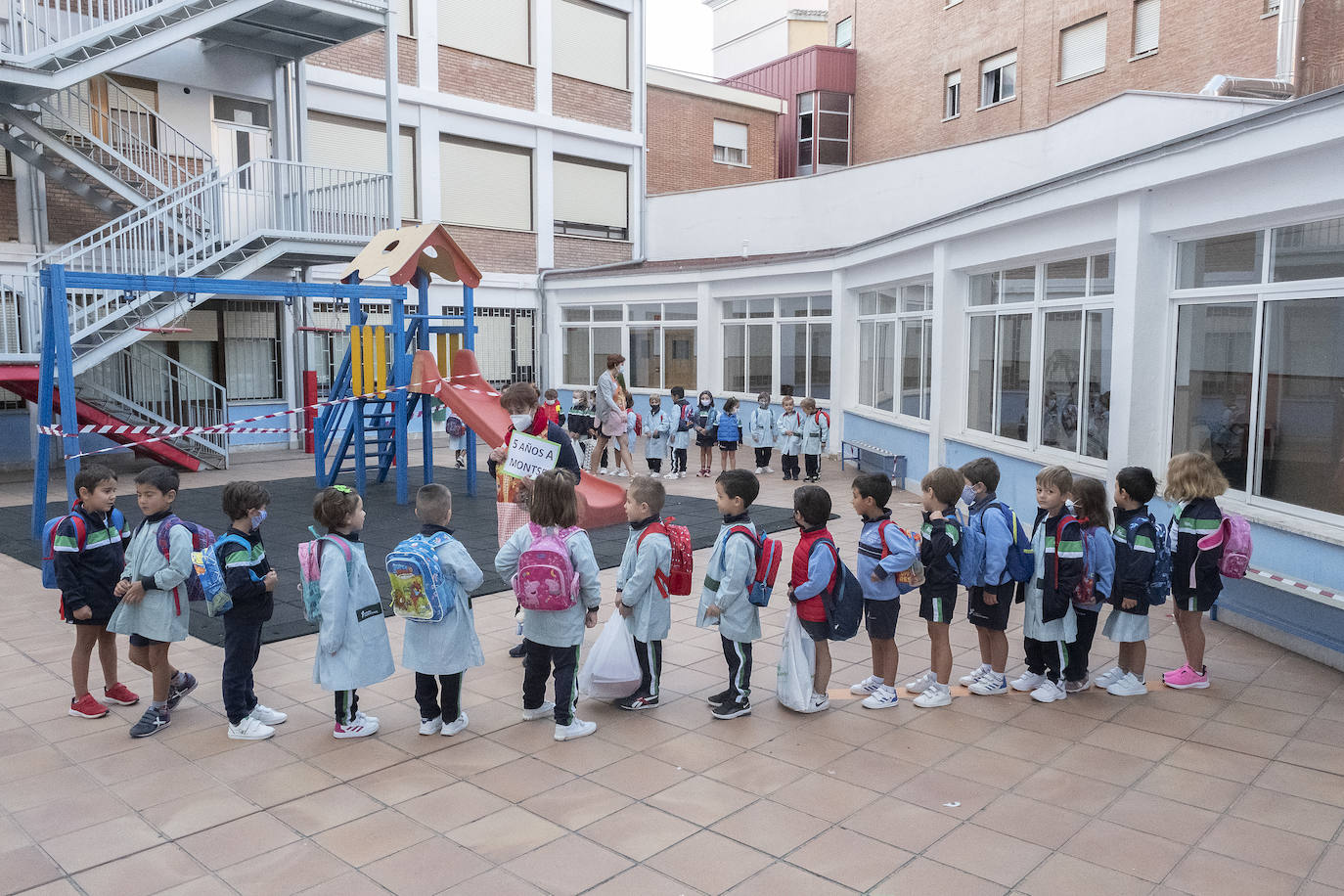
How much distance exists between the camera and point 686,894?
3.46 meters

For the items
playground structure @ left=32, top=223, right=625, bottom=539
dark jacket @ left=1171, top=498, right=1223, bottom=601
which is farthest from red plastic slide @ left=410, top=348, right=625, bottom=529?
dark jacket @ left=1171, top=498, right=1223, bottom=601

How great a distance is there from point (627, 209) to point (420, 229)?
43.7 ft

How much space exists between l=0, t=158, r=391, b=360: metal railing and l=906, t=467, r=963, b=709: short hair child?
11.1 meters

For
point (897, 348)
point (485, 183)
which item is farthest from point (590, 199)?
point (897, 348)

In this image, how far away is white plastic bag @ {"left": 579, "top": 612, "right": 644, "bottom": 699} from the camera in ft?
16.9

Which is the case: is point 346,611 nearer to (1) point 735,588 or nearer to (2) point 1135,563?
(1) point 735,588

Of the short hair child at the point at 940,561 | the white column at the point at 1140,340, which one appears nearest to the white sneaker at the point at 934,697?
the short hair child at the point at 940,561

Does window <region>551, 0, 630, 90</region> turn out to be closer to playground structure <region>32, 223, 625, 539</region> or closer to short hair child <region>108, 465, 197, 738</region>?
playground structure <region>32, 223, 625, 539</region>

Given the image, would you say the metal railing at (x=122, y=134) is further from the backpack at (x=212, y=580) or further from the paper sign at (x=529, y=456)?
the backpack at (x=212, y=580)

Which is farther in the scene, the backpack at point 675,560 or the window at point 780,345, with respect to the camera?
the window at point 780,345

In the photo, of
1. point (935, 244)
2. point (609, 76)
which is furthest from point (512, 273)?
point (935, 244)

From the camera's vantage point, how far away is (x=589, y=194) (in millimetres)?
23562

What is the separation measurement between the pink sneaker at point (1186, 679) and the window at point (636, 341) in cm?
1525

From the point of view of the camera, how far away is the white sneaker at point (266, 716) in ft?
16.5
